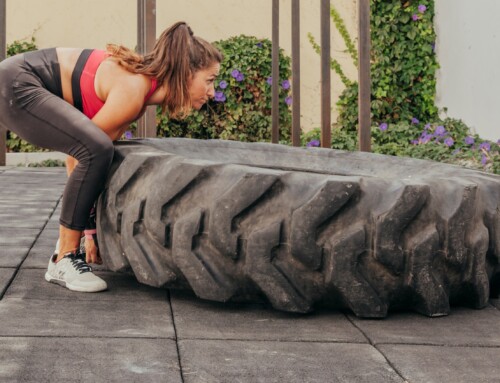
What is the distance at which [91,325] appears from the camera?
2014 millimetres

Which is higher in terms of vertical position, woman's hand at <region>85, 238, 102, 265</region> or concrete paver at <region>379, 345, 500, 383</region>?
woman's hand at <region>85, 238, 102, 265</region>

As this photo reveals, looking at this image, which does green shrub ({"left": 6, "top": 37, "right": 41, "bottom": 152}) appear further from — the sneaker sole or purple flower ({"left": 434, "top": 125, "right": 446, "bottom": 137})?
the sneaker sole

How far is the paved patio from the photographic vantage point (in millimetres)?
1674

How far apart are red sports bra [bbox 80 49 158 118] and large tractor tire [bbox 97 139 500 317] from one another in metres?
0.46

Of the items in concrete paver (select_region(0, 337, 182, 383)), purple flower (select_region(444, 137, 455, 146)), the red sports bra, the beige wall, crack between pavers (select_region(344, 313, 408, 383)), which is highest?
the beige wall

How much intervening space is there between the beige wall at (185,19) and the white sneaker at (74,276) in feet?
18.8

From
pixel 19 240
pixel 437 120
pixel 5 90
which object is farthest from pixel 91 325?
pixel 437 120

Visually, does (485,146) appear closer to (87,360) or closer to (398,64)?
(398,64)

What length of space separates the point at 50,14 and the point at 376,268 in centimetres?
648

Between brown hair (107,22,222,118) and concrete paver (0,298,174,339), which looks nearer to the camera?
concrete paver (0,298,174,339)

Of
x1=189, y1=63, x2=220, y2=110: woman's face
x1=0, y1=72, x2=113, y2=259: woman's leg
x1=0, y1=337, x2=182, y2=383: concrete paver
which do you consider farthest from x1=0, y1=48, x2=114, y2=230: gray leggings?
x1=0, y1=337, x2=182, y2=383: concrete paver

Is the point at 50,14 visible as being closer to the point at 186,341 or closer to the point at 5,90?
the point at 5,90

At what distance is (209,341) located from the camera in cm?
191

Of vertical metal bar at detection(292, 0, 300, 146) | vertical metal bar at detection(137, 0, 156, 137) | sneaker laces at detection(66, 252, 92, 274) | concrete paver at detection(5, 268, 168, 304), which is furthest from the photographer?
vertical metal bar at detection(292, 0, 300, 146)
